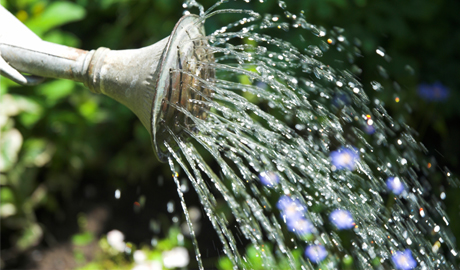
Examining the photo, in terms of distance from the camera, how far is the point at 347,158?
2.04 meters

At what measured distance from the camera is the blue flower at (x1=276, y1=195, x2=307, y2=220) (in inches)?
77.7

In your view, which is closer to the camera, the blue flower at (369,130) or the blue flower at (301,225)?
the blue flower at (301,225)

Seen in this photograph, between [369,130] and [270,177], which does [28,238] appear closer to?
[270,177]

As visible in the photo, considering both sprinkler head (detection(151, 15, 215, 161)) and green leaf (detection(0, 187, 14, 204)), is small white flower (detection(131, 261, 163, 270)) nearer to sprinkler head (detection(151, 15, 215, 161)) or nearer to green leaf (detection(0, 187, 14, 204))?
green leaf (detection(0, 187, 14, 204))

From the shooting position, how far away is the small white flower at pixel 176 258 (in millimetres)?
2346

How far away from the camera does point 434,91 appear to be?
299cm

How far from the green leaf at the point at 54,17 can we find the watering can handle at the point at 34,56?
1.18 m

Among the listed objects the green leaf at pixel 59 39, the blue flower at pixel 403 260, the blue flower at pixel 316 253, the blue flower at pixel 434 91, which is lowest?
the blue flower at pixel 316 253

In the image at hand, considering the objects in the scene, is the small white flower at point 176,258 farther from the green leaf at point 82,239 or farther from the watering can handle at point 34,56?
the watering can handle at point 34,56

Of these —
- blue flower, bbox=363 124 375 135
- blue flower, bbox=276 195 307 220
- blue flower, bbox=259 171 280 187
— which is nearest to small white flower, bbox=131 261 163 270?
blue flower, bbox=276 195 307 220

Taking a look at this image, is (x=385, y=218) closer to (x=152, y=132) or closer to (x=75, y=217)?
(x=152, y=132)

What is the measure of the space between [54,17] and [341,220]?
1.82 meters

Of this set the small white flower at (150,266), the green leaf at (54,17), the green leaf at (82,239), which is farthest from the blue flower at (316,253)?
the green leaf at (54,17)

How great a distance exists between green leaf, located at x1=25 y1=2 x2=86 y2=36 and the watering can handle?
118 centimetres
